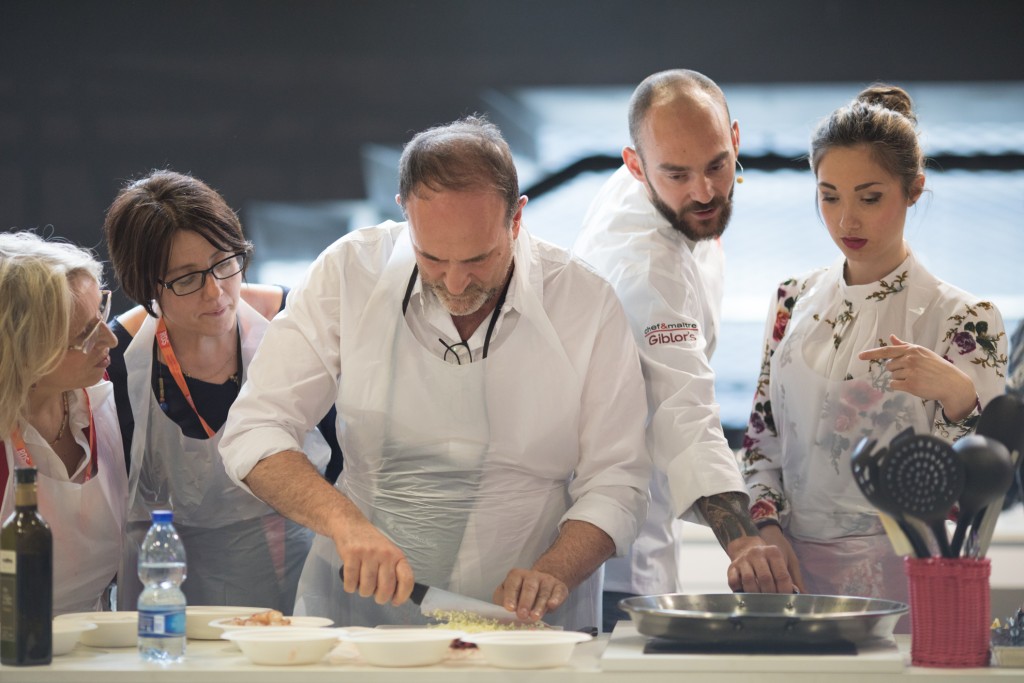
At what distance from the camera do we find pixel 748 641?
1508mm

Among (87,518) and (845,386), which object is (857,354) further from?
(87,518)

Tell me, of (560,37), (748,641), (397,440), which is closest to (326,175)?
(560,37)

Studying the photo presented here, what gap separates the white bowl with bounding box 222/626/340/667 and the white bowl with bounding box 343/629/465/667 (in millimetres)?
41

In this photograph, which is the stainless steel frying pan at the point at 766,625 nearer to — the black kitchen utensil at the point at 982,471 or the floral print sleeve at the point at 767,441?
the black kitchen utensil at the point at 982,471

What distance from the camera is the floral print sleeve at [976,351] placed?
6.63 ft

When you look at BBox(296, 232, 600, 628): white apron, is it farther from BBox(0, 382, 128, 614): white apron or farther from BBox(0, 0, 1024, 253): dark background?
BBox(0, 0, 1024, 253): dark background

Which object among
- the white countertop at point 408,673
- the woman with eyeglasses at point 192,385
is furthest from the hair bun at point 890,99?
the woman with eyeglasses at point 192,385

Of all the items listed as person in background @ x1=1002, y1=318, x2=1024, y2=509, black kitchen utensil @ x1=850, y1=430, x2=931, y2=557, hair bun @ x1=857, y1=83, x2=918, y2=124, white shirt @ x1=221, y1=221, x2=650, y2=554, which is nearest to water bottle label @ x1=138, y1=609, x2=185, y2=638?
white shirt @ x1=221, y1=221, x2=650, y2=554

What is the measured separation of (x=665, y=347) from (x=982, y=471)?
2.53 ft

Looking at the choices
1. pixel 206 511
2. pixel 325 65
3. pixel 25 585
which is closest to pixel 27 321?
pixel 206 511

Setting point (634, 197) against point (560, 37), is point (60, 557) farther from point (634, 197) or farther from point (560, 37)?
point (560, 37)

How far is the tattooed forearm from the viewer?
1.92 m

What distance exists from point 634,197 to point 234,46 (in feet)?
6.05

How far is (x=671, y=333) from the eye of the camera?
7.04 ft
